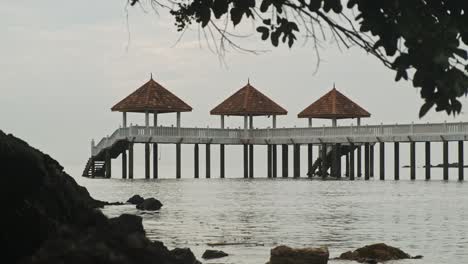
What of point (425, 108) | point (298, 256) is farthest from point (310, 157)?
point (425, 108)

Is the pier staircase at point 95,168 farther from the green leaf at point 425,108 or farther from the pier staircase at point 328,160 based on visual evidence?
the green leaf at point 425,108

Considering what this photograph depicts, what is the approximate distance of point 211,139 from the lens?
50281 mm

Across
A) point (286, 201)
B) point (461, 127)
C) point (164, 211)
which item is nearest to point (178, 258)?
point (164, 211)

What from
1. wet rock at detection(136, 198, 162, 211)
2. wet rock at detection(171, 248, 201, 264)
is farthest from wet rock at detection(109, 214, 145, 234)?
wet rock at detection(136, 198, 162, 211)

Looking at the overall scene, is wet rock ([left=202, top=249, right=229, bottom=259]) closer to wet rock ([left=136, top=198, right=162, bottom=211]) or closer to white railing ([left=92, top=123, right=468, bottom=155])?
wet rock ([left=136, top=198, right=162, bottom=211])

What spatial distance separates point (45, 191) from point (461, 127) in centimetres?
3592

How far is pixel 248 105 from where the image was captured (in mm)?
54062

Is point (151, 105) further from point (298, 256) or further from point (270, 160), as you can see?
point (298, 256)

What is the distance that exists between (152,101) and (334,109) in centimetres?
1042

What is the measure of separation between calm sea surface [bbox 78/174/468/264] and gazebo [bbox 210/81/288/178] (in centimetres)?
1906

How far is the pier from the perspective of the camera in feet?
Result: 146

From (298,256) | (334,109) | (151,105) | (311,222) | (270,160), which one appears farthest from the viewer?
(270,160)

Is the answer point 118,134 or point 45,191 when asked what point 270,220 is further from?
point 118,134

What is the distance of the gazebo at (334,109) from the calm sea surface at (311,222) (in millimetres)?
18313
